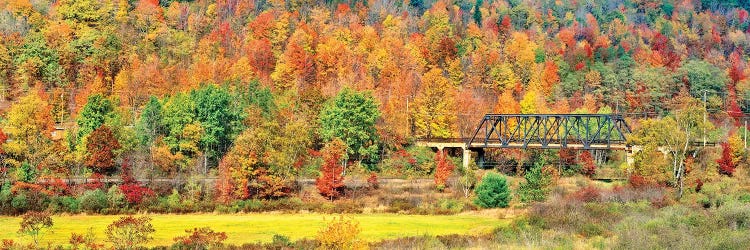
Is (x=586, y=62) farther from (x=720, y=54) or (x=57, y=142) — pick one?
(x=57, y=142)

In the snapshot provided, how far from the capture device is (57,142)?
3418 inches

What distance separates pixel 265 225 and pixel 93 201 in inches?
609

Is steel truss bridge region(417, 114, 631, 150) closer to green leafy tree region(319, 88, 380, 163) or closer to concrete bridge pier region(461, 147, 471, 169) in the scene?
concrete bridge pier region(461, 147, 471, 169)

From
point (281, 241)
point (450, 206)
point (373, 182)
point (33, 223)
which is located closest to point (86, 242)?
point (33, 223)

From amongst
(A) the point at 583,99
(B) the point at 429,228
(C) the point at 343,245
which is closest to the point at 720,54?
(A) the point at 583,99

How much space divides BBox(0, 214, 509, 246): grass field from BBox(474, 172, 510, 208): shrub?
3.84 metres

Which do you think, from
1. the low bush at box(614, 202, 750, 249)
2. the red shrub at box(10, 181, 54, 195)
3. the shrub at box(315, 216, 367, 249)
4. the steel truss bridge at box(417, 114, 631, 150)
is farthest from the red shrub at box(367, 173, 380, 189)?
the shrub at box(315, 216, 367, 249)

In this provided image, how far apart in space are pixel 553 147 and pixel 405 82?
31224mm

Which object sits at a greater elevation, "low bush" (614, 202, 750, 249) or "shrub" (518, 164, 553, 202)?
"shrub" (518, 164, 553, 202)

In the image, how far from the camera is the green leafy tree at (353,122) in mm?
93188

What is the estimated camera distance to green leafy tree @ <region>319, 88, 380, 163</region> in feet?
306

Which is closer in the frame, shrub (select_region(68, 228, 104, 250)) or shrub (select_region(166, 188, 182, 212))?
shrub (select_region(68, 228, 104, 250))

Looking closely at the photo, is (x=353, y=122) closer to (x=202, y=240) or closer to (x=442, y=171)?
(x=442, y=171)

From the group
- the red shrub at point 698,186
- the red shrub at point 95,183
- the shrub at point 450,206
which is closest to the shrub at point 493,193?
the shrub at point 450,206
